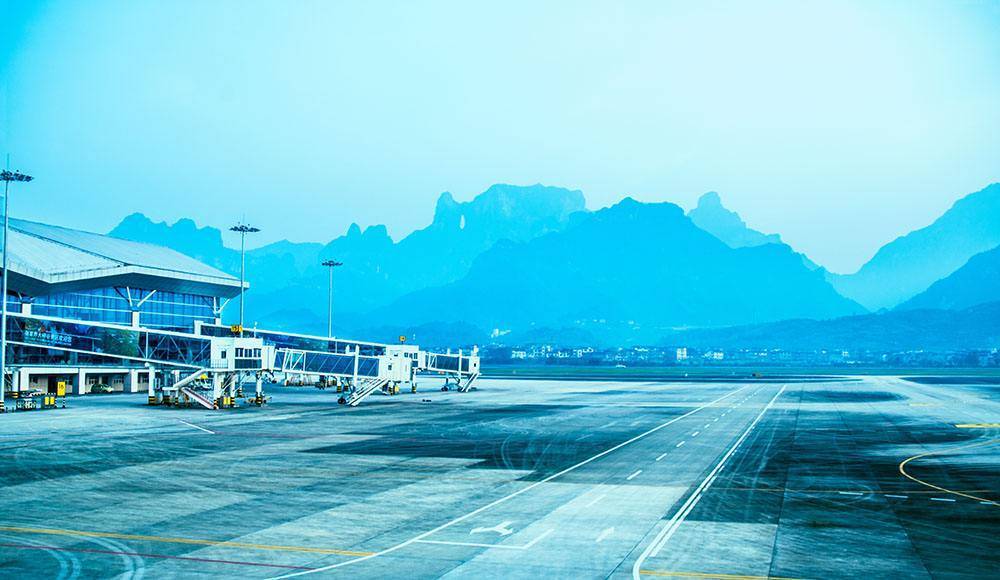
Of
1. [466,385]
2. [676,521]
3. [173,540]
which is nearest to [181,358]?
[466,385]

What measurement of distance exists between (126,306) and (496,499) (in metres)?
117

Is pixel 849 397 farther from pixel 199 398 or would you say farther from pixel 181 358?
pixel 181 358

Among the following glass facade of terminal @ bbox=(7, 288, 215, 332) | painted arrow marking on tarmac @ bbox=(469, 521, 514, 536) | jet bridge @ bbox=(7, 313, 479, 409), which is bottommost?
painted arrow marking on tarmac @ bbox=(469, 521, 514, 536)

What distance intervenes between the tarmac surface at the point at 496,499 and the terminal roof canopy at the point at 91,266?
154 ft

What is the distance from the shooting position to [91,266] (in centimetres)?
12512

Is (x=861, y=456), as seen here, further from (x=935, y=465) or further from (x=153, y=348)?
(x=153, y=348)

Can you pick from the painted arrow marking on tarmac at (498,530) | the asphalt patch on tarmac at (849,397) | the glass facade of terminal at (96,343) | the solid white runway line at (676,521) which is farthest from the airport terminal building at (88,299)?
the asphalt patch on tarmac at (849,397)

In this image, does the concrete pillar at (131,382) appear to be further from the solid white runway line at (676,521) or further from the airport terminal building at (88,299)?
the solid white runway line at (676,521)

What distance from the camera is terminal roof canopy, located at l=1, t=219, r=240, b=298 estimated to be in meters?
114

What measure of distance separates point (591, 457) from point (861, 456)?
16.7 metres

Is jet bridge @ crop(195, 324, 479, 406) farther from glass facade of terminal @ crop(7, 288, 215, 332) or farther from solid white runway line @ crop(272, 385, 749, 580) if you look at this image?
solid white runway line @ crop(272, 385, 749, 580)

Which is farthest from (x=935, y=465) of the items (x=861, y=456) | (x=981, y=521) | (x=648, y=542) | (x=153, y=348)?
(x=153, y=348)

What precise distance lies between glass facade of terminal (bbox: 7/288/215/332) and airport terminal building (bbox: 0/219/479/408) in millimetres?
171

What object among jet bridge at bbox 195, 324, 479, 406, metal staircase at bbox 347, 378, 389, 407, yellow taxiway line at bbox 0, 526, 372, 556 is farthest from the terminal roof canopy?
yellow taxiway line at bbox 0, 526, 372, 556
